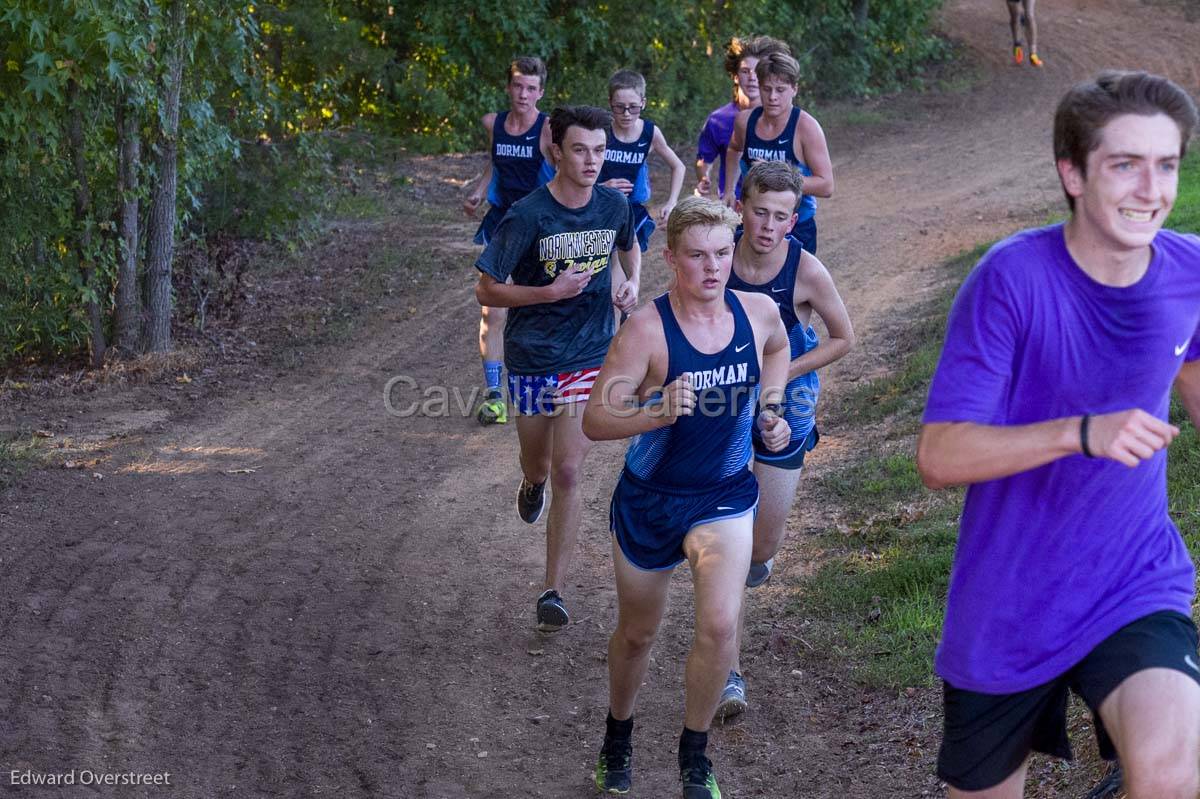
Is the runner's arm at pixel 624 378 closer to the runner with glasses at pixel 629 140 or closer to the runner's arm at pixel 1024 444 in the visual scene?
the runner's arm at pixel 1024 444

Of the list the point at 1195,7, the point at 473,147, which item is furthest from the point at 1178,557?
the point at 1195,7

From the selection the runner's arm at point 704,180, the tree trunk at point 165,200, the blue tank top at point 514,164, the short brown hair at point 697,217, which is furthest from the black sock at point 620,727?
the tree trunk at point 165,200

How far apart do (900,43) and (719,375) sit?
22.3 m

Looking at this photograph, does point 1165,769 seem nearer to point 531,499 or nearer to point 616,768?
point 616,768

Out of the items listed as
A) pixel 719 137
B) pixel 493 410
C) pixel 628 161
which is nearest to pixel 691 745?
pixel 493 410

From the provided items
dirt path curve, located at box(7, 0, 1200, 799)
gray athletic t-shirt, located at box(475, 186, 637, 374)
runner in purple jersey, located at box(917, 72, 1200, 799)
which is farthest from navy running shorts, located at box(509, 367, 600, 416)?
runner in purple jersey, located at box(917, 72, 1200, 799)

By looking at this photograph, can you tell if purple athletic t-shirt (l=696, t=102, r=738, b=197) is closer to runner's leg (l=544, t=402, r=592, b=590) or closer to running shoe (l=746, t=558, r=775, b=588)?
runner's leg (l=544, t=402, r=592, b=590)

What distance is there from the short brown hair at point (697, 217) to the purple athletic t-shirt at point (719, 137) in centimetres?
451

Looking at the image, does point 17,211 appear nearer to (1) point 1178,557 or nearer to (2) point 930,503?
(2) point 930,503

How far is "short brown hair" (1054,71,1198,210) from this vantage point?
282 cm

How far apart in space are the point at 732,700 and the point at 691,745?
0.83 metres

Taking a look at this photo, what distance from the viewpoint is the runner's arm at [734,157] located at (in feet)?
27.1

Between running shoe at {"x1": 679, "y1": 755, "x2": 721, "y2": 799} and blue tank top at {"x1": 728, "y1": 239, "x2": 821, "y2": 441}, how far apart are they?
1.45 meters

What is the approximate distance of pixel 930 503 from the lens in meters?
7.19
